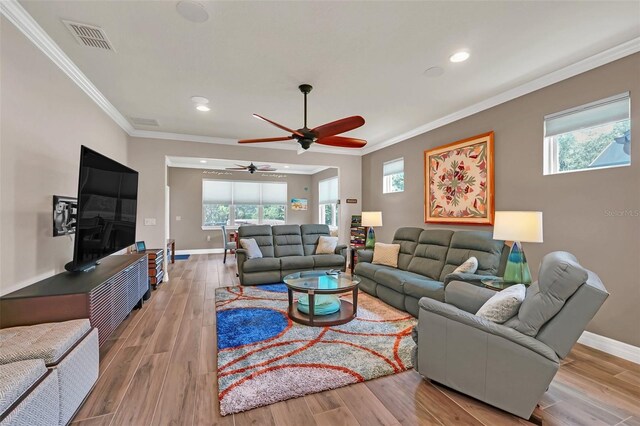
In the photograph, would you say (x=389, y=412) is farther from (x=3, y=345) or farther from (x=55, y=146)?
(x=55, y=146)

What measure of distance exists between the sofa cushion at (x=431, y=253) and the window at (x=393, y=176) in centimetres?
166

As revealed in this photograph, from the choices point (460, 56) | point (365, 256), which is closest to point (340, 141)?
point (460, 56)

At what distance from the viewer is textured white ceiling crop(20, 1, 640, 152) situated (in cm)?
212

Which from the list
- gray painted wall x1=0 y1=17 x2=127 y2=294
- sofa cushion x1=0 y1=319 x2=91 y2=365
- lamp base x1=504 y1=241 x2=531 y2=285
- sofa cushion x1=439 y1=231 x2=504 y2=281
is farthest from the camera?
sofa cushion x1=439 y1=231 x2=504 y2=281

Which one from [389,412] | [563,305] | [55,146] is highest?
[55,146]

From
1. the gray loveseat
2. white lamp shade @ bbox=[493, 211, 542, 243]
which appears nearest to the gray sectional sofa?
white lamp shade @ bbox=[493, 211, 542, 243]

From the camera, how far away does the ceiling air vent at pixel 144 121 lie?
14.8 ft

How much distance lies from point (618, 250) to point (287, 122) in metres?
4.21

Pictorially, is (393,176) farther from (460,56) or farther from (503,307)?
(503,307)

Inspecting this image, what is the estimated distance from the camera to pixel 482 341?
1.84 meters

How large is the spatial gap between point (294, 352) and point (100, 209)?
2.29 metres

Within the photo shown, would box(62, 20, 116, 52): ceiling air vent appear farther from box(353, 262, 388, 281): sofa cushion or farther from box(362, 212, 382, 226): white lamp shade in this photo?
box(362, 212, 382, 226): white lamp shade

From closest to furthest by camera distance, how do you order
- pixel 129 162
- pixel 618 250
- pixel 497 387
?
1. pixel 497 387
2. pixel 618 250
3. pixel 129 162

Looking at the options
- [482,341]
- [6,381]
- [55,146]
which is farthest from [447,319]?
[55,146]
